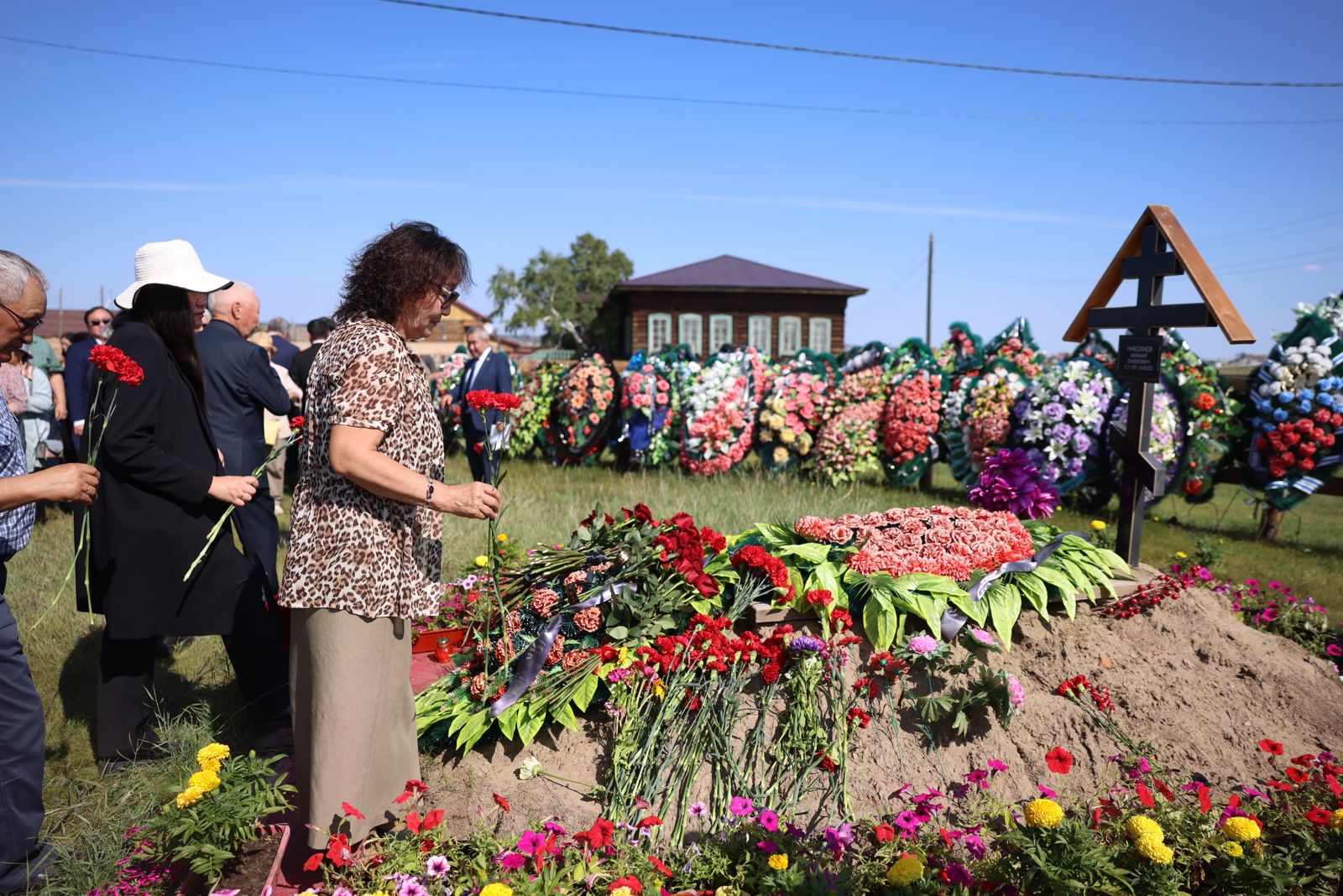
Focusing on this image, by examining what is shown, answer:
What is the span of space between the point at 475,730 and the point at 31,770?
1.25 meters

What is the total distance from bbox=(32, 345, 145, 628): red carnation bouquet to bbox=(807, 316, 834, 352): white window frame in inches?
1091

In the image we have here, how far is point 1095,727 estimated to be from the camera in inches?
125

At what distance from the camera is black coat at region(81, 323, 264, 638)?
3.12m

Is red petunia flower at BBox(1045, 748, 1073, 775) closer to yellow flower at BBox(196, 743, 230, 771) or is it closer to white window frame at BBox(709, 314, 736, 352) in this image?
yellow flower at BBox(196, 743, 230, 771)

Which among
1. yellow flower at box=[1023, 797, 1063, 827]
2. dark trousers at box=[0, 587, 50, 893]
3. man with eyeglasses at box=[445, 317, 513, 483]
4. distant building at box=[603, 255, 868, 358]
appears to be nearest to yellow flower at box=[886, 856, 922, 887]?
yellow flower at box=[1023, 797, 1063, 827]

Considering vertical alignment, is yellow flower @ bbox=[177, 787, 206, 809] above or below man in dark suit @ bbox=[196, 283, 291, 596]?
below

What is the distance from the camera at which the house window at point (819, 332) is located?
98.3 ft

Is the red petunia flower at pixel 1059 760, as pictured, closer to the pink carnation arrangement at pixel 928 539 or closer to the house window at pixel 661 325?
the pink carnation arrangement at pixel 928 539

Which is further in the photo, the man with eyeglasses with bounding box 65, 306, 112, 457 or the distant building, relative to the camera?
the distant building

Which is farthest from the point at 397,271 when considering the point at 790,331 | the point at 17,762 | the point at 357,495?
the point at 790,331

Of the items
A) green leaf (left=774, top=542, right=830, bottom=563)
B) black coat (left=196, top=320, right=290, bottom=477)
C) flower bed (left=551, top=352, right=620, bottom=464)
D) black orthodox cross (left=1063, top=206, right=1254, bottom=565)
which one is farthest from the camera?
flower bed (left=551, top=352, right=620, bottom=464)

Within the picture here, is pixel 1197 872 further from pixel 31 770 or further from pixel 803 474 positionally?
pixel 803 474

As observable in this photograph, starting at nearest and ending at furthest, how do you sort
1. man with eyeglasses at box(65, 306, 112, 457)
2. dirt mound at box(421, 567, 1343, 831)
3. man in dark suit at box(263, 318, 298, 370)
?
dirt mound at box(421, 567, 1343, 831)
man with eyeglasses at box(65, 306, 112, 457)
man in dark suit at box(263, 318, 298, 370)

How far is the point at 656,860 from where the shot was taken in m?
2.35
